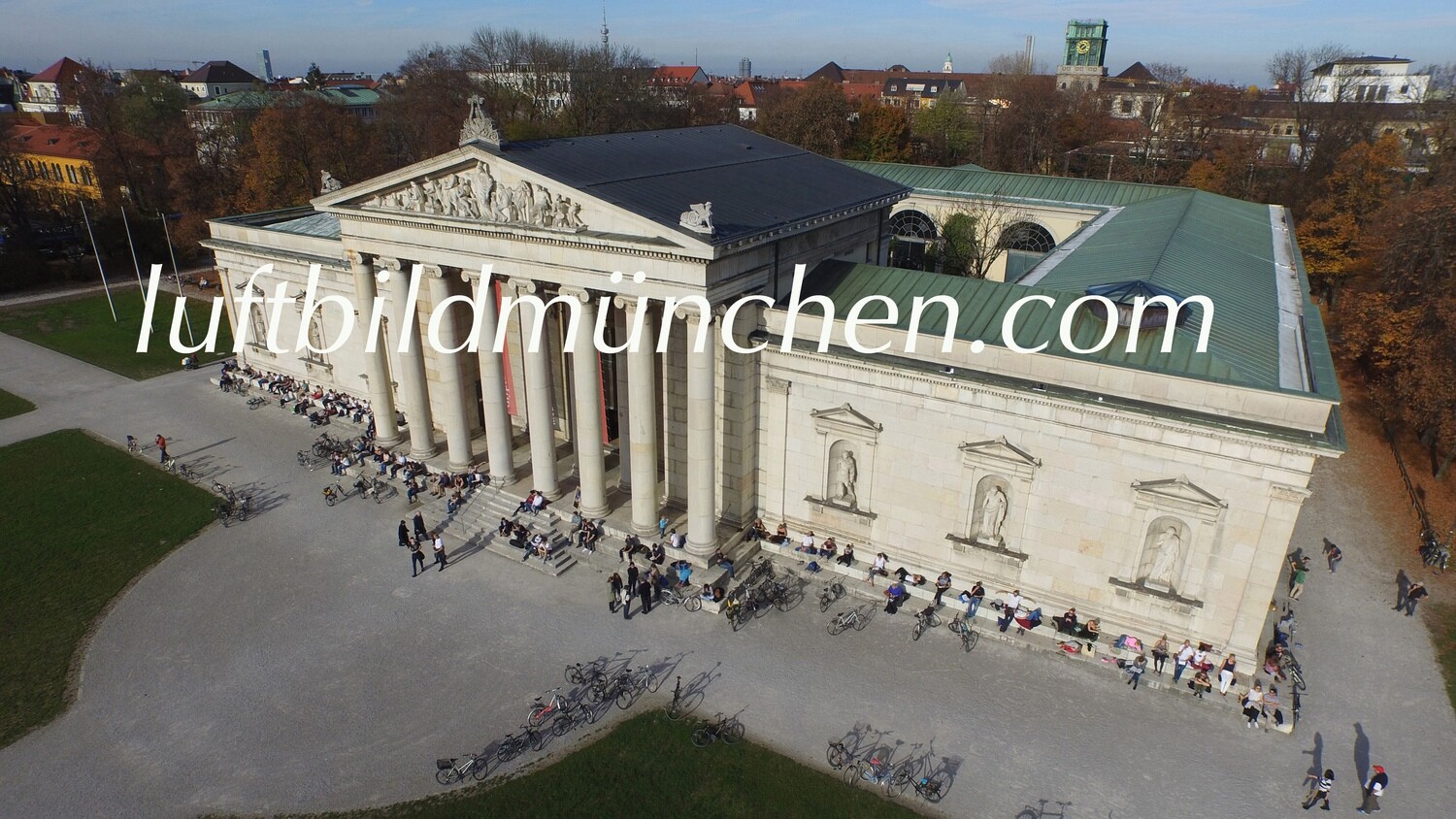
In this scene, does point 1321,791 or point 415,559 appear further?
point 415,559

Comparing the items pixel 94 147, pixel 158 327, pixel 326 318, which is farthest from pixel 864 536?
pixel 94 147

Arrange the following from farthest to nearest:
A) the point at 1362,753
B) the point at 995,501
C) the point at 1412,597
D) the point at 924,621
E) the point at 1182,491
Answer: the point at 1412,597 → the point at 995,501 → the point at 924,621 → the point at 1182,491 → the point at 1362,753

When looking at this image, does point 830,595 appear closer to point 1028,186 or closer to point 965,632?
point 965,632

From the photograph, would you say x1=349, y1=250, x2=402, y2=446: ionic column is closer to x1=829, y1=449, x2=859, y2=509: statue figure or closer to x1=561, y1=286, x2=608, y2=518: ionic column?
x1=561, y1=286, x2=608, y2=518: ionic column

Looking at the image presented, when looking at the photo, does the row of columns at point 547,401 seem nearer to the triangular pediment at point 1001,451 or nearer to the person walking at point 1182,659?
the triangular pediment at point 1001,451

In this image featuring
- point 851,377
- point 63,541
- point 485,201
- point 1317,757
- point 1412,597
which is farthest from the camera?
point 63,541

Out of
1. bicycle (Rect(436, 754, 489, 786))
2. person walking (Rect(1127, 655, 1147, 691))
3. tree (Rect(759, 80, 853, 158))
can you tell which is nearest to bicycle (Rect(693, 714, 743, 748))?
bicycle (Rect(436, 754, 489, 786))

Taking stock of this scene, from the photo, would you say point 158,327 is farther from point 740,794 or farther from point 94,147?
point 740,794

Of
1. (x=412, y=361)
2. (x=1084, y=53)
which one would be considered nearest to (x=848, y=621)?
(x=412, y=361)
